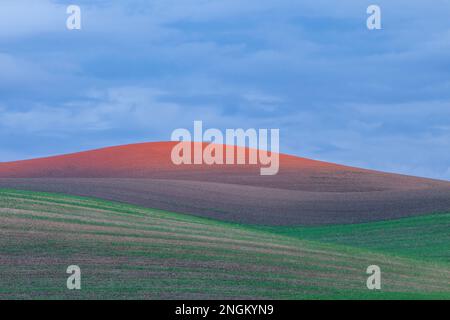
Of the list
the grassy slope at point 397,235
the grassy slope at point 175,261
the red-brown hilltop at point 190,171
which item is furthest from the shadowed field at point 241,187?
the grassy slope at point 175,261

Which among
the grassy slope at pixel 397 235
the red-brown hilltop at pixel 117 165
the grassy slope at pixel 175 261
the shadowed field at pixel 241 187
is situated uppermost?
the red-brown hilltop at pixel 117 165

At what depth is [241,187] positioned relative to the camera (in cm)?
5228

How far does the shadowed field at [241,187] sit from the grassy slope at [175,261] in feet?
30.2

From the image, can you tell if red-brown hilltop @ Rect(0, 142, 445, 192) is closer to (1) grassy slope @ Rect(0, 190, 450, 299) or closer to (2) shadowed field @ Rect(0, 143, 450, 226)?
(2) shadowed field @ Rect(0, 143, 450, 226)

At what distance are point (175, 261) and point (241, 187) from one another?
101 ft

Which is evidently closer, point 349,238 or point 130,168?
point 349,238

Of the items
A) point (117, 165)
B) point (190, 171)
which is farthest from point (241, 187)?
point (117, 165)

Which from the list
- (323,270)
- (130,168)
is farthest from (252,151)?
(323,270)

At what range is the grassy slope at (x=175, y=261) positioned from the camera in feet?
60.9

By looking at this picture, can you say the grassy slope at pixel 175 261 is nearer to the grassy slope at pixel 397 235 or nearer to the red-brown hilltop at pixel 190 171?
the grassy slope at pixel 397 235

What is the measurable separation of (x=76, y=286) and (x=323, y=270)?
8067 mm

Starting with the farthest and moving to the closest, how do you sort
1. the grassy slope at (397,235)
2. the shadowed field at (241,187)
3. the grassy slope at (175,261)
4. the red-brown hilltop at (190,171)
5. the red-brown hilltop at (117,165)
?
the red-brown hilltop at (117,165), the red-brown hilltop at (190,171), the shadowed field at (241,187), the grassy slope at (397,235), the grassy slope at (175,261)

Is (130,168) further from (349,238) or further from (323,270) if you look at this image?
(323,270)
